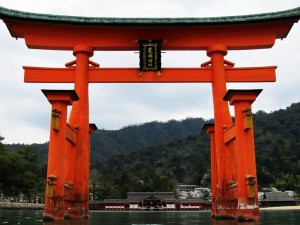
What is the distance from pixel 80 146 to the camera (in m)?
12.7

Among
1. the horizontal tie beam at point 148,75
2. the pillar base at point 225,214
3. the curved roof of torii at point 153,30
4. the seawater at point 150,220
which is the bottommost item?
the seawater at point 150,220

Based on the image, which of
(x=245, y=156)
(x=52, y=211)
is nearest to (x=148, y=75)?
(x=245, y=156)

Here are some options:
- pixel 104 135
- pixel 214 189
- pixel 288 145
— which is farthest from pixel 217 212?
pixel 104 135

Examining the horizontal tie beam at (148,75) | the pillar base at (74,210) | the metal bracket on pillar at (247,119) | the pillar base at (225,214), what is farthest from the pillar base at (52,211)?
the metal bracket on pillar at (247,119)

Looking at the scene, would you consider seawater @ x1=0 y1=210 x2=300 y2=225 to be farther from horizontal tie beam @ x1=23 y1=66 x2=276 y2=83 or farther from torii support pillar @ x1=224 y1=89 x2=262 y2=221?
horizontal tie beam @ x1=23 y1=66 x2=276 y2=83

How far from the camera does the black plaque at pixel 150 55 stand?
13.3m

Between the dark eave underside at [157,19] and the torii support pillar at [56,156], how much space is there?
3.51 metres

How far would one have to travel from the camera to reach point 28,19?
42.0 feet

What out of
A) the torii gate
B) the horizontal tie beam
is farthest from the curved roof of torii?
the horizontal tie beam

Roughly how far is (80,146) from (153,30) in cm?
496

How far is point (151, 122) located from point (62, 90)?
157 m

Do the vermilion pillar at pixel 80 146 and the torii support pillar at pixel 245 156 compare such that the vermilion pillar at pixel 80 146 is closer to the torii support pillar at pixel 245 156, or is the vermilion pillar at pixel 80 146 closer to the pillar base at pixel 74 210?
the pillar base at pixel 74 210

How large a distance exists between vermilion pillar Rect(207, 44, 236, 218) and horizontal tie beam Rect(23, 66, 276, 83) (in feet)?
1.13

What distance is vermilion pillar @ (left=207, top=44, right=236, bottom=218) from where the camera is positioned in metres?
12.2
